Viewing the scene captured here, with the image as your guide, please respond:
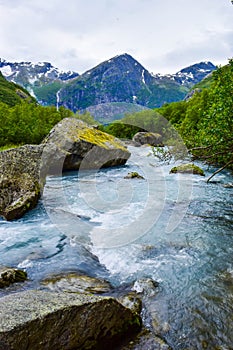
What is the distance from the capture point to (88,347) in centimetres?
396

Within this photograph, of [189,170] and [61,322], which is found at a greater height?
[189,170]

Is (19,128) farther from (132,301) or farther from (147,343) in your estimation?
(147,343)

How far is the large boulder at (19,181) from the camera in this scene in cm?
1094

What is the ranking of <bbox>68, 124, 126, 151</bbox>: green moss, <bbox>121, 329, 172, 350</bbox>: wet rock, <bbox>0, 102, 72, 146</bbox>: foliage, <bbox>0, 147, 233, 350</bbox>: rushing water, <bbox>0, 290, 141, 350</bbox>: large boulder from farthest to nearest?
<bbox>0, 102, 72, 146</bbox>: foliage → <bbox>68, 124, 126, 151</bbox>: green moss → <bbox>0, 147, 233, 350</bbox>: rushing water → <bbox>121, 329, 172, 350</bbox>: wet rock → <bbox>0, 290, 141, 350</bbox>: large boulder

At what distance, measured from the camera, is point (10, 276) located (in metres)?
5.97

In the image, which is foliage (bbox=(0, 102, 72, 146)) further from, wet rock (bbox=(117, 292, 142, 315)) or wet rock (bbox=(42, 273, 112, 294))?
wet rock (bbox=(117, 292, 142, 315))

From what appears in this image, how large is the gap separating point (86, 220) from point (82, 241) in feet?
7.07

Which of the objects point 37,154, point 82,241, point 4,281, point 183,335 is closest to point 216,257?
point 183,335

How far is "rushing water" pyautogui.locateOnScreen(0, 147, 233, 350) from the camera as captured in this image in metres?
5.21

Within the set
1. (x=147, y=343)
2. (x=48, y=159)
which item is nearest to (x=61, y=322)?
(x=147, y=343)

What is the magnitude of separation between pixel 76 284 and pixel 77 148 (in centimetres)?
1664

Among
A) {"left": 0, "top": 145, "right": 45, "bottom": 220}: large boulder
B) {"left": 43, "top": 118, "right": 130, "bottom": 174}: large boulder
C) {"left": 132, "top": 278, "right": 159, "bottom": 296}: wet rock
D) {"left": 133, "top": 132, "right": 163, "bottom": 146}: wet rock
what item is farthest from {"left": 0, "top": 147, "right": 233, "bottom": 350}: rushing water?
{"left": 133, "top": 132, "right": 163, "bottom": 146}: wet rock

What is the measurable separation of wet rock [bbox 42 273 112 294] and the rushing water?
0.92 feet

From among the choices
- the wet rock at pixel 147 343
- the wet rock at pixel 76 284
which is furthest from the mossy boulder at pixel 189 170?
the wet rock at pixel 147 343
